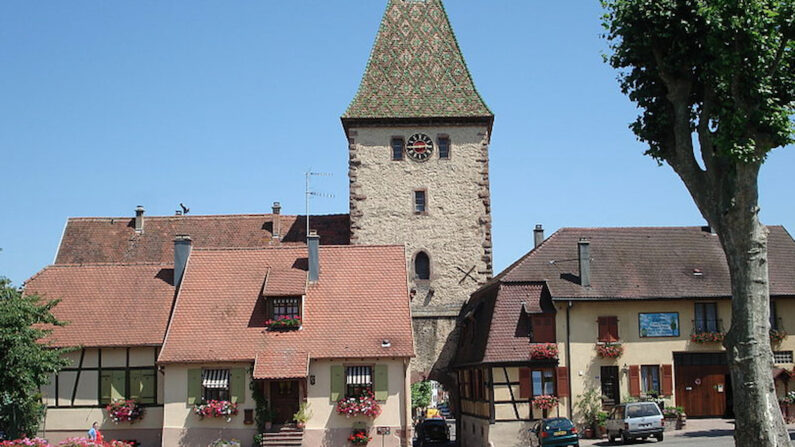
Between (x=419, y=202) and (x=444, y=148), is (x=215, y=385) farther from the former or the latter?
(x=444, y=148)

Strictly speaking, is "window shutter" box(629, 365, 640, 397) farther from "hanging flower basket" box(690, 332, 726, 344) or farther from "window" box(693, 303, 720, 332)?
"window" box(693, 303, 720, 332)

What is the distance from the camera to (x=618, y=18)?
20.3 metres

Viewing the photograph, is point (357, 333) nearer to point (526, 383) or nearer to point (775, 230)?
point (526, 383)

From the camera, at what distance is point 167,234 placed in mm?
41719

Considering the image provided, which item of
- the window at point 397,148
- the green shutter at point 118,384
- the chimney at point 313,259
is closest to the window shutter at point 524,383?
the chimney at point 313,259

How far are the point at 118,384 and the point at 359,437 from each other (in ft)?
26.4

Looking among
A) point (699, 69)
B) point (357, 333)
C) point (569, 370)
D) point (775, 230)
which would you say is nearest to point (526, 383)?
point (569, 370)

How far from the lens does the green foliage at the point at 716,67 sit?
60.9 feet

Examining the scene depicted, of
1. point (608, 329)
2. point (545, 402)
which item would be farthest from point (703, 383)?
point (545, 402)

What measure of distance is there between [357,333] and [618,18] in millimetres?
14248

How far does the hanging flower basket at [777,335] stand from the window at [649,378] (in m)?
4.35

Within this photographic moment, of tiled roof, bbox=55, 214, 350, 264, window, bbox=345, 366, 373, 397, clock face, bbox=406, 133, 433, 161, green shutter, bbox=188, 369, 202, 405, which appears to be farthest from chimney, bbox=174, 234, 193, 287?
clock face, bbox=406, 133, 433, 161

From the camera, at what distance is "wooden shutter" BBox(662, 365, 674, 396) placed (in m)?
33.7

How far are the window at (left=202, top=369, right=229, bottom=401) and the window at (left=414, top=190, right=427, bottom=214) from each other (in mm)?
13068
